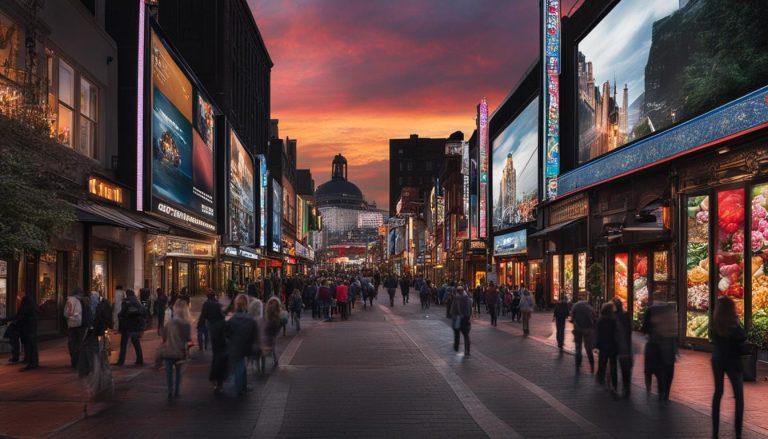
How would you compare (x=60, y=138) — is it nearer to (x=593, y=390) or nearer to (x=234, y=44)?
(x=593, y=390)

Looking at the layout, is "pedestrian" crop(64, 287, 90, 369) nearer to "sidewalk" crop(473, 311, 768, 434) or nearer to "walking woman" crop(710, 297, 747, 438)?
"sidewalk" crop(473, 311, 768, 434)

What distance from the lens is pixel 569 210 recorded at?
110 ft

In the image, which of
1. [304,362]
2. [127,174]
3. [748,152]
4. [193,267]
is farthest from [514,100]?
[304,362]

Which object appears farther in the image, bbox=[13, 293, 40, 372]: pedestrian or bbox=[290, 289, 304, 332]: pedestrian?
bbox=[290, 289, 304, 332]: pedestrian

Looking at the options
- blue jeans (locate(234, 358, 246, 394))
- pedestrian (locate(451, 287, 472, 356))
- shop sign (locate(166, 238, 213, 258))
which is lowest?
blue jeans (locate(234, 358, 246, 394))

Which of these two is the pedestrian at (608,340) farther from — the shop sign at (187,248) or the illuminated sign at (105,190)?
the shop sign at (187,248)

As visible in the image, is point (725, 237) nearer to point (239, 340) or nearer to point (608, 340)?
point (608, 340)

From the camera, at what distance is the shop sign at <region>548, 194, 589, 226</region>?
30.9 metres

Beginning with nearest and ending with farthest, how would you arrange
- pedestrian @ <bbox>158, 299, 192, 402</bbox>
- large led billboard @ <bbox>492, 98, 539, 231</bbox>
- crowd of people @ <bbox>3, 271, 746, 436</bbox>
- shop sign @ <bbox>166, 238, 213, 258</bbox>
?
crowd of people @ <bbox>3, 271, 746, 436</bbox>, pedestrian @ <bbox>158, 299, 192, 402</bbox>, shop sign @ <bbox>166, 238, 213, 258</bbox>, large led billboard @ <bbox>492, 98, 539, 231</bbox>

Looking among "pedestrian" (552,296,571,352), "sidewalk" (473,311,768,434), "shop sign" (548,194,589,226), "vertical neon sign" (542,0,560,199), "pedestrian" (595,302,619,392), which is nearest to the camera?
"sidewalk" (473,311,768,434)

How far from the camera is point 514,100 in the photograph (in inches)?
1876

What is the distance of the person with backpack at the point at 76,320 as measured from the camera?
15.2 metres

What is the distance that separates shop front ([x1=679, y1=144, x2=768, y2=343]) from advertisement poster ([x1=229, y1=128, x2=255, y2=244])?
109 feet

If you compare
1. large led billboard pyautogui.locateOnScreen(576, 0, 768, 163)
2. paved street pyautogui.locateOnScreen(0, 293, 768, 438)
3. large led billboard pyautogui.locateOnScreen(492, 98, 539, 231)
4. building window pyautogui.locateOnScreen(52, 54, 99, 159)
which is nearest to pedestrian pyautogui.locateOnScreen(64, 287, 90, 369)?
paved street pyautogui.locateOnScreen(0, 293, 768, 438)
